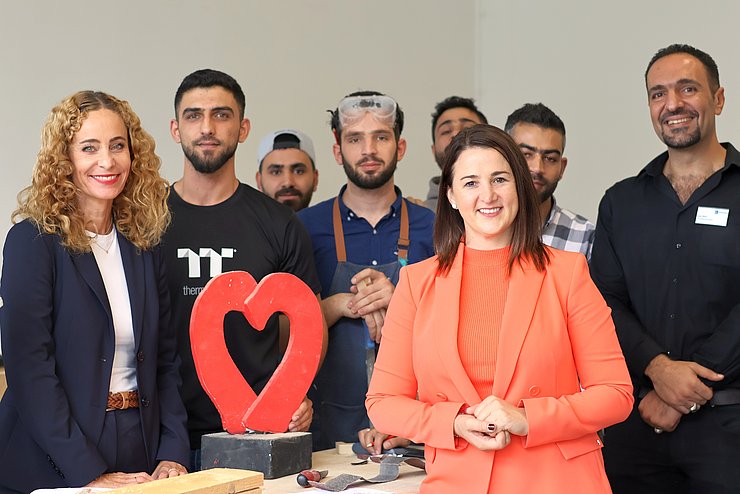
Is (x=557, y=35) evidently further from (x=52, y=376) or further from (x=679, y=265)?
(x=52, y=376)

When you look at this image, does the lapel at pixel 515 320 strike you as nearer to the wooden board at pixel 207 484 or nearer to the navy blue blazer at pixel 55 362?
the wooden board at pixel 207 484

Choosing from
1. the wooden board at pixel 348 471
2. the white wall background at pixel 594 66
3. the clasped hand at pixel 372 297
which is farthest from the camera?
the white wall background at pixel 594 66

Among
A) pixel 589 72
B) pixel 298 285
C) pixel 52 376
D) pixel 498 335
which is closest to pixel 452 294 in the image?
pixel 498 335

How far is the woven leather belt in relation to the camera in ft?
8.79

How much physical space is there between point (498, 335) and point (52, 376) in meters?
1.19

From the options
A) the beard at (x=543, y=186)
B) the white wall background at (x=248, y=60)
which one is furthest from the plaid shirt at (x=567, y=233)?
the white wall background at (x=248, y=60)

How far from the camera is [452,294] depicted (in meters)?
2.33

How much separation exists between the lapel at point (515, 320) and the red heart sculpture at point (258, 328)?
752 millimetres

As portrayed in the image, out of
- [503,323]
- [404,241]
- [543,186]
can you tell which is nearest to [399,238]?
[404,241]

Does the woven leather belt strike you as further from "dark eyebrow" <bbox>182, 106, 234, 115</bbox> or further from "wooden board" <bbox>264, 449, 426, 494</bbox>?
"dark eyebrow" <bbox>182, 106, 234, 115</bbox>

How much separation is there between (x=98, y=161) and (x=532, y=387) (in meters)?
1.39

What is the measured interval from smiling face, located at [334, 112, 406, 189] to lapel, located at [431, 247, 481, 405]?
130 centimetres

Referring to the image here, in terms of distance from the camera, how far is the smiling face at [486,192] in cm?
235

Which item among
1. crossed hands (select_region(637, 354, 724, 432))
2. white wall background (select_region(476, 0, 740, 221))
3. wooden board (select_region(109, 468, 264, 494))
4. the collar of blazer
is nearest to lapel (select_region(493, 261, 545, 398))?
the collar of blazer
